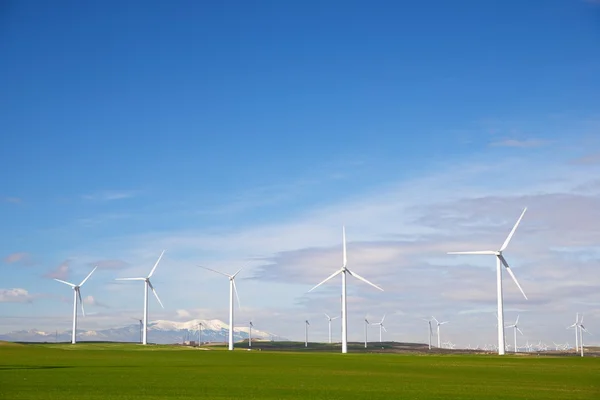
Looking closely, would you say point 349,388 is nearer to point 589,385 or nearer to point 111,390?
point 111,390

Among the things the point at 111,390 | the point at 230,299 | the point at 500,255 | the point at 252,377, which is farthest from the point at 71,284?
the point at 111,390

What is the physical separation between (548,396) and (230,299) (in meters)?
127

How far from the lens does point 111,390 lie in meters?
50.4

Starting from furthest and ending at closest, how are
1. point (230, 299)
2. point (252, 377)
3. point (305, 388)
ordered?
point (230, 299) < point (252, 377) < point (305, 388)

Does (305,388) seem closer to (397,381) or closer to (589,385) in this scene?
(397,381)

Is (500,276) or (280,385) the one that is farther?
(500,276)

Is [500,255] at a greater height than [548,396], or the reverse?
[500,255]

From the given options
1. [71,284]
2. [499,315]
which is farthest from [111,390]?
[71,284]

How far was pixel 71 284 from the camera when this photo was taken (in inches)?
7687

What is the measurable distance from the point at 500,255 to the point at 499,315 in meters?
12.3

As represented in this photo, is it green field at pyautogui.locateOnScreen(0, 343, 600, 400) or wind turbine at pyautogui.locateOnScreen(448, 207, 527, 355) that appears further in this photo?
wind turbine at pyautogui.locateOnScreen(448, 207, 527, 355)

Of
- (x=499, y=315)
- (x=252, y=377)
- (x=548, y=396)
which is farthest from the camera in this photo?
(x=499, y=315)

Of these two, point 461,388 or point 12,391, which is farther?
point 461,388

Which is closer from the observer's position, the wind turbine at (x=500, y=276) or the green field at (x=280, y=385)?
the green field at (x=280, y=385)
